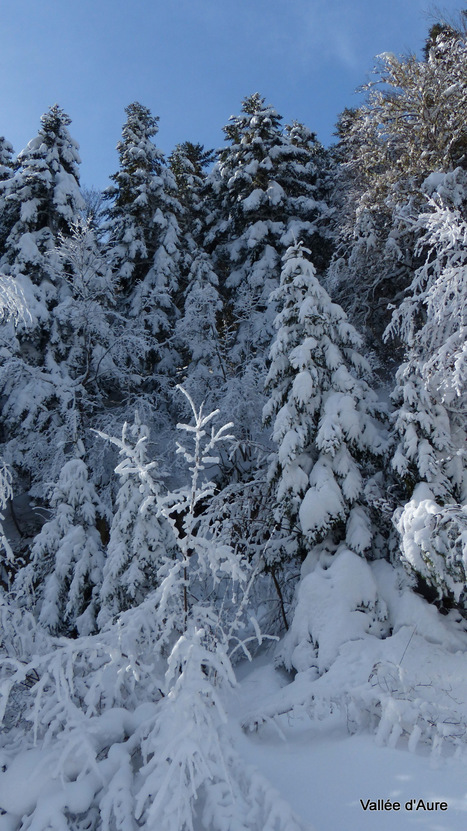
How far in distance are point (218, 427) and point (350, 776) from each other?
1033cm

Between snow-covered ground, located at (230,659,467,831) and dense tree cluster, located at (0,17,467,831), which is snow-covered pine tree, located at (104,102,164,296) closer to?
dense tree cluster, located at (0,17,467,831)

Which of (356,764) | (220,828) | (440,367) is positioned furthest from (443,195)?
(220,828)

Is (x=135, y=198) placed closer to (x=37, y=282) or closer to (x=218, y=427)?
(x=37, y=282)

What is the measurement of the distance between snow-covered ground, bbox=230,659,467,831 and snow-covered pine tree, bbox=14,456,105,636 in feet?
18.5

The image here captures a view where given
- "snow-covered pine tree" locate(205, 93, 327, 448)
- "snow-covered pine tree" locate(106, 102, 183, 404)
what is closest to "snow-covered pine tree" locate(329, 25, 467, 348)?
"snow-covered pine tree" locate(205, 93, 327, 448)

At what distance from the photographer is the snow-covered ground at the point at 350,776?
398 centimetres

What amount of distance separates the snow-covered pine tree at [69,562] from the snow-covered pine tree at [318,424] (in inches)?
183

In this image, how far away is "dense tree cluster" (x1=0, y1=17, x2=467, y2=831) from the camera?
429 cm

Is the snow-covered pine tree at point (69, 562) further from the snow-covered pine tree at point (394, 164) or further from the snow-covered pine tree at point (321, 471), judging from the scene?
the snow-covered pine tree at point (394, 164)

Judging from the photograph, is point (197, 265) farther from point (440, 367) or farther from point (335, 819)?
point (335, 819)

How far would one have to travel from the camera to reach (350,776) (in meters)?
4.61

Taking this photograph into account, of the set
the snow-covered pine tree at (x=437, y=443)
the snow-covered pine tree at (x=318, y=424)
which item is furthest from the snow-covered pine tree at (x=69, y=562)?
the snow-covered pine tree at (x=437, y=443)

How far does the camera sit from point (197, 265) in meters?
16.9

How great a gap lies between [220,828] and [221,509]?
5461 millimetres
